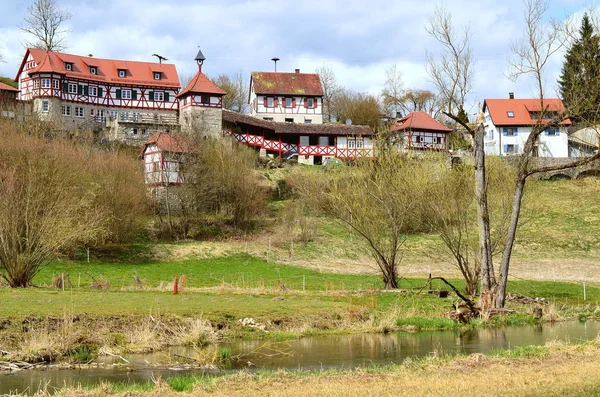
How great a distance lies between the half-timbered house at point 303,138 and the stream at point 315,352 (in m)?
51.3

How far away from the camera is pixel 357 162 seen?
3794 centimetres

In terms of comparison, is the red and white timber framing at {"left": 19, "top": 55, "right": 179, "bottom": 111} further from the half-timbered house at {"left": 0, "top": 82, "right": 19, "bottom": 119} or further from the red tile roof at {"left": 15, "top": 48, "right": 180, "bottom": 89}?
the half-timbered house at {"left": 0, "top": 82, "right": 19, "bottom": 119}

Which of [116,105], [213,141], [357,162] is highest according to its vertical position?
[116,105]

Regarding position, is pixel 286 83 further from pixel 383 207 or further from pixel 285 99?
pixel 383 207

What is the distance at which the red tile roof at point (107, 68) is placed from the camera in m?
72.8

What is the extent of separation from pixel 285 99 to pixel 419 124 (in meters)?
15.7

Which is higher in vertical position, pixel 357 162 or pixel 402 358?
pixel 357 162

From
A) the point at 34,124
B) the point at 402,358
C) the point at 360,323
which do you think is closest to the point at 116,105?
the point at 34,124

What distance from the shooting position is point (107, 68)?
252ft

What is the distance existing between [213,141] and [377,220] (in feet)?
91.8

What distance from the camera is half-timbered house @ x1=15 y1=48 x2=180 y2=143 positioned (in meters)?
69.4

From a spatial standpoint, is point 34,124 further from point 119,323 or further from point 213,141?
point 119,323

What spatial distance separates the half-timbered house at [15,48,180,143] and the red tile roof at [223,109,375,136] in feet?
21.2

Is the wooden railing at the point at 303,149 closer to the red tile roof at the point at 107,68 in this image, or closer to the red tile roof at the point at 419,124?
the red tile roof at the point at 419,124
